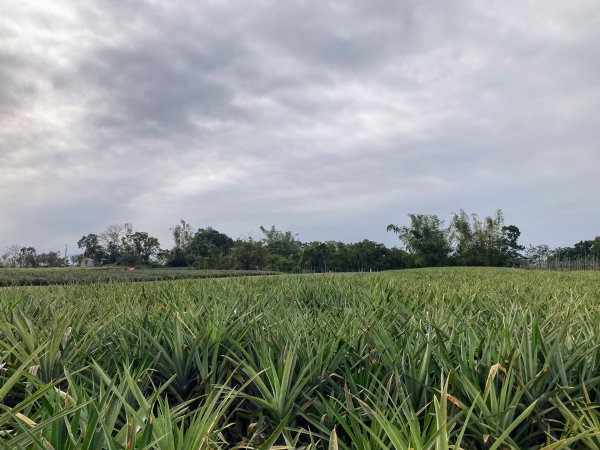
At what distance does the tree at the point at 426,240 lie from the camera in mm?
45562

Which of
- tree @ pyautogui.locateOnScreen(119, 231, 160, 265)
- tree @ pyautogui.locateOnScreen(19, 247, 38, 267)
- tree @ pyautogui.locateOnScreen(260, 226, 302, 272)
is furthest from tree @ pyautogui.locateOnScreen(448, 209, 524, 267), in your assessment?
tree @ pyautogui.locateOnScreen(19, 247, 38, 267)

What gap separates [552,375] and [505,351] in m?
0.25

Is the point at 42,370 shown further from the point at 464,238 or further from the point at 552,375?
the point at 464,238

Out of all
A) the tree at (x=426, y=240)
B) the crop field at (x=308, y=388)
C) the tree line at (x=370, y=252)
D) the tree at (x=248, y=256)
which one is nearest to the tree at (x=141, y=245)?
the tree line at (x=370, y=252)

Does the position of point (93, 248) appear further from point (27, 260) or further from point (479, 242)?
point (479, 242)

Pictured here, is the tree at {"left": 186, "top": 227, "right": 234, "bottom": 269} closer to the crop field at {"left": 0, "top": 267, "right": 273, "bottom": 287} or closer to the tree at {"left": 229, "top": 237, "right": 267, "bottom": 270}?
the tree at {"left": 229, "top": 237, "right": 267, "bottom": 270}

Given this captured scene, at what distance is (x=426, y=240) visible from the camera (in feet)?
155

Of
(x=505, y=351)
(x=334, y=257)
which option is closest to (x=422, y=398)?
(x=505, y=351)

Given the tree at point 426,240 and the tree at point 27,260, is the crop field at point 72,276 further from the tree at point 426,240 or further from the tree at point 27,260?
the tree at point 27,260

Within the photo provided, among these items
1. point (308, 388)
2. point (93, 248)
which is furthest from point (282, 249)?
point (308, 388)

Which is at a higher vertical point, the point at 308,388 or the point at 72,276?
the point at 72,276

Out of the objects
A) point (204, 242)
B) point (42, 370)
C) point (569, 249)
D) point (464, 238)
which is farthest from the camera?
point (569, 249)

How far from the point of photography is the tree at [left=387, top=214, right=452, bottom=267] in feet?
149

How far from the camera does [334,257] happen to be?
48.8 m
